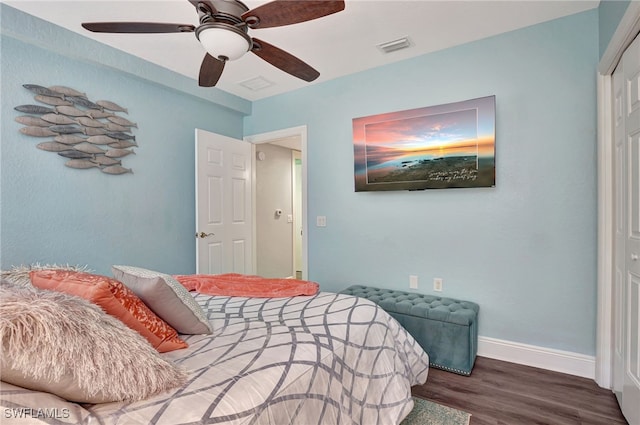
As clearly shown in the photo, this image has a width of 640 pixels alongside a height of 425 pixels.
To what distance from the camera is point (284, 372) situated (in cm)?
117

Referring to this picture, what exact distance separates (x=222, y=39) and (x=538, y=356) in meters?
3.09

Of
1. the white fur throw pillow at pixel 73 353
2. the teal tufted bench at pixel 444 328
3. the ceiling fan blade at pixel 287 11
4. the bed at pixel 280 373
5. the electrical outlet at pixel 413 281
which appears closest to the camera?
the white fur throw pillow at pixel 73 353

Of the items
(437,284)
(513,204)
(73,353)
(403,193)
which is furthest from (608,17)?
(73,353)

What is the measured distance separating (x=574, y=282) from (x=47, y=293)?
3.07m

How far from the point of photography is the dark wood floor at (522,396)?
1.89 m

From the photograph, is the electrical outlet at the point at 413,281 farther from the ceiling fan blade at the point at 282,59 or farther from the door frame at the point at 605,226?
the ceiling fan blade at the point at 282,59

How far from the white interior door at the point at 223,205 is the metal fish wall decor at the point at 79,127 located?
73 centimetres

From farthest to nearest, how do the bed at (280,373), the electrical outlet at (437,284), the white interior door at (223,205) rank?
the white interior door at (223,205) → the electrical outlet at (437,284) → the bed at (280,373)

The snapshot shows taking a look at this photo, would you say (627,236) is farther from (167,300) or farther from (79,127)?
(79,127)

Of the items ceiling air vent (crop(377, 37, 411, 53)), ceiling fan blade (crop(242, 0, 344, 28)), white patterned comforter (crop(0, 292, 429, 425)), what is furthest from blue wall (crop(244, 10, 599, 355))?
ceiling fan blade (crop(242, 0, 344, 28))

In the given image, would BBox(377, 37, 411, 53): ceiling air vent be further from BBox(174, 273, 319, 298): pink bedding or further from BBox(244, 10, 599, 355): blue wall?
BBox(174, 273, 319, 298): pink bedding

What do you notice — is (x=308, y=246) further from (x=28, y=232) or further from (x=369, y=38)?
(x=28, y=232)

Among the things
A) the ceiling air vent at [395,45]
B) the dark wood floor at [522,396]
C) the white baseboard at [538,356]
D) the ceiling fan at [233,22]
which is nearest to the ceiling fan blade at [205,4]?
the ceiling fan at [233,22]

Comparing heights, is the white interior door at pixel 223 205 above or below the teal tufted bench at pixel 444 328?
above
